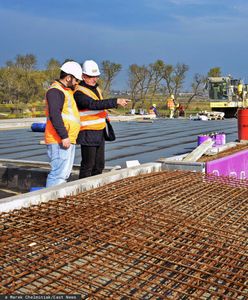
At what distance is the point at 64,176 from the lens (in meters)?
4.24

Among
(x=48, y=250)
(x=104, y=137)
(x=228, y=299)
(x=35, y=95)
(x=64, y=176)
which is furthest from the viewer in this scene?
(x=35, y=95)

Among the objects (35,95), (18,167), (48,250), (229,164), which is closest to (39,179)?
(18,167)

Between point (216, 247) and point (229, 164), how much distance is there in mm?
3192

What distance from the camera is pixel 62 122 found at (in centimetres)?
411

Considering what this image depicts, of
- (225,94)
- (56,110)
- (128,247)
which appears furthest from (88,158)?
(225,94)

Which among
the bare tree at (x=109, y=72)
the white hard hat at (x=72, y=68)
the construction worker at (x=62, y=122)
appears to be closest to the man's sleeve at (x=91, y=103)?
the construction worker at (x=62, y=122)

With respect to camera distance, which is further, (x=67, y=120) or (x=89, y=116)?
Answer: (x=89, y=116)

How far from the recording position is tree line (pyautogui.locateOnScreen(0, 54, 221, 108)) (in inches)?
1508

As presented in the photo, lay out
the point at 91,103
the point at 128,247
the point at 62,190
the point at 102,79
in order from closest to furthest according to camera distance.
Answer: the point at 128,247 → the point at 62,190 → the point at 91,103 → the point at 102,79

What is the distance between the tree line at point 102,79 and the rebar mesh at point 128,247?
3358 cm

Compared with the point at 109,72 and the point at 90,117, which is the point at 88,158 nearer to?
the point at 90,117

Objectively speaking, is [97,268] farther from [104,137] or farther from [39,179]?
[39,179]

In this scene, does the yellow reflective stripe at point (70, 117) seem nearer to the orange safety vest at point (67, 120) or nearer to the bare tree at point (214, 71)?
the orange safety vest at point (67, 120)

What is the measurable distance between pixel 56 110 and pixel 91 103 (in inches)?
19.2
